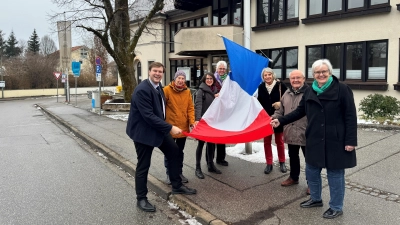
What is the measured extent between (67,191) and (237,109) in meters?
3.11

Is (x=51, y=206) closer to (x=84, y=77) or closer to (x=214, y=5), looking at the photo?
(x=214, y=5)

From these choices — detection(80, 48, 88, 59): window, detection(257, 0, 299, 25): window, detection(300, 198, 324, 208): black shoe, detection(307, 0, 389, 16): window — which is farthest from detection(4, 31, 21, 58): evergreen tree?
detection(300, 198, 324, 208): black shoe

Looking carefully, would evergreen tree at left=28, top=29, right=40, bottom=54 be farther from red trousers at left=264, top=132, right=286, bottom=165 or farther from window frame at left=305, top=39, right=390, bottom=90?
red trousers at left=264, top=132, right=286, bottom=165

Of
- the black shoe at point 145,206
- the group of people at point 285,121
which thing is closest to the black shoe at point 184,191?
the group of people at point 285,121

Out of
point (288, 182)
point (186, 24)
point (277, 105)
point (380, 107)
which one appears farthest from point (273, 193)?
point (186, 24)

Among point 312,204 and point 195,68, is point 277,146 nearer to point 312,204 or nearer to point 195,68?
point 312,204

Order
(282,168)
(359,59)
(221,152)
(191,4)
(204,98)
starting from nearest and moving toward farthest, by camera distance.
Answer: (204,98) → (282,168) → (221,152) → (359,59) → (191,4)

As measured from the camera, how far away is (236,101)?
18.0ft

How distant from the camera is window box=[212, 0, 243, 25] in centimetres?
2002

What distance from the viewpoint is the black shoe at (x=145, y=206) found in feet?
14.9

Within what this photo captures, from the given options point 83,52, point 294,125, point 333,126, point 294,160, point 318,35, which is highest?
point 83,52

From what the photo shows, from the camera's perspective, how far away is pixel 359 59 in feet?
46.7

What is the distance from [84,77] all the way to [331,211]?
50.9 meters

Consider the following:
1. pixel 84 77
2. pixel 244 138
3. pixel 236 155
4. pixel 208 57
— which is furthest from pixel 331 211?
pixel 84 77
